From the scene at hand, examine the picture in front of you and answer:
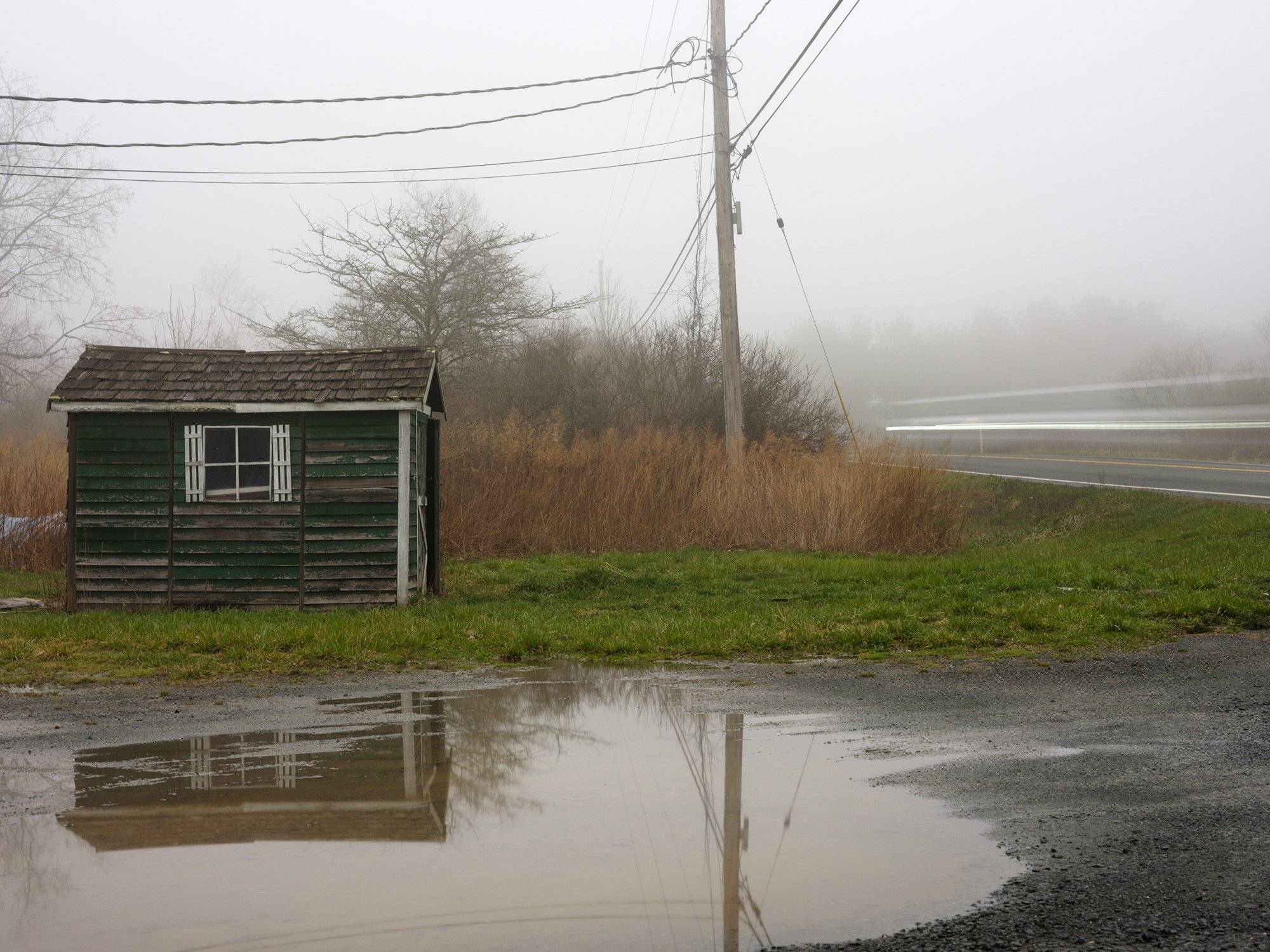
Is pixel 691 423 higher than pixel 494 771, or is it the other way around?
pixel 691 423

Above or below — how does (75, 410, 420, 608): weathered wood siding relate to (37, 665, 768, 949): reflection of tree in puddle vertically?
above

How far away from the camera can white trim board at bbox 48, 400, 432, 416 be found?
12.1 metres

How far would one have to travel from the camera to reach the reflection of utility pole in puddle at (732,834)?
3453 millimetres

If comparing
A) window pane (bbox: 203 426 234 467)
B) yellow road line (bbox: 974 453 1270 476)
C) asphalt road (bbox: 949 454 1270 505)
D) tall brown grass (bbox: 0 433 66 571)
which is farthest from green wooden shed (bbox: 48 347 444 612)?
yellow road line (bbox: 974 453 1270 476)

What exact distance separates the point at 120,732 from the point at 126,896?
9.30 feet

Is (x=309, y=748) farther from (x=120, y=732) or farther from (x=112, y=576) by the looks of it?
(x=112, y=576)

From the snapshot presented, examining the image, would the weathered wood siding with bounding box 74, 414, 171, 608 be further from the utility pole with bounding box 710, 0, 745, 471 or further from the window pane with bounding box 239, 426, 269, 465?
the utility pole with bounding box 710, 0, 745, 471

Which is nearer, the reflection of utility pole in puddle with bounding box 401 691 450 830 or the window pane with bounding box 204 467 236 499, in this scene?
the reflection of utility pole in puddle with bounding box 401 691 450 830

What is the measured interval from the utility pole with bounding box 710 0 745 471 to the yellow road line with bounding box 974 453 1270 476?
38.2 ft

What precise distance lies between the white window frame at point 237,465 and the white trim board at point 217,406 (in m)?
0.21

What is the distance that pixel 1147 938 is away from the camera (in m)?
3.21

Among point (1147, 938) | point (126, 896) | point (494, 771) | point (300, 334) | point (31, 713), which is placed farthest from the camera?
point (300, 334)

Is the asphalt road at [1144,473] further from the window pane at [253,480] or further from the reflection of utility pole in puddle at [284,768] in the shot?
the reflection of utility pole in puddle at [284,768]

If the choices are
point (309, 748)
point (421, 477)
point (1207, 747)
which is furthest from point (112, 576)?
point (1207, 747)
